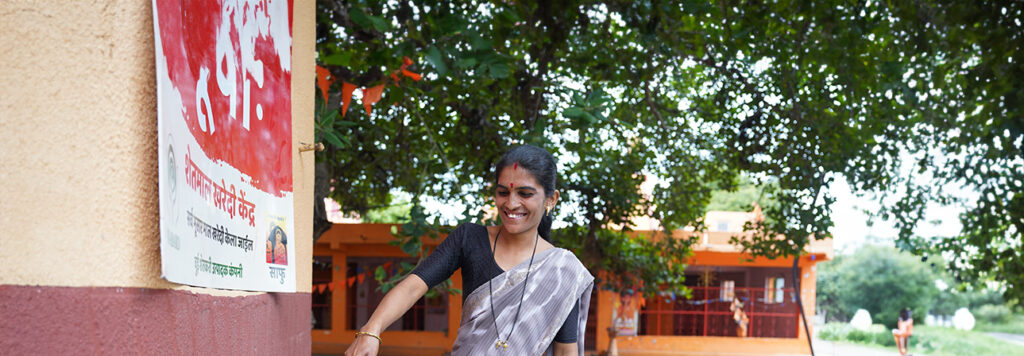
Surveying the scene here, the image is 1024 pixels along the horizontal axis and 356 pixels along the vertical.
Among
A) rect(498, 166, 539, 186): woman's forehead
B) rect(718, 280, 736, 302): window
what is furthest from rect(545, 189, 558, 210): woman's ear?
rect(718, 280, 736, 302): window

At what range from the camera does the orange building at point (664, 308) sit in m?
16.0

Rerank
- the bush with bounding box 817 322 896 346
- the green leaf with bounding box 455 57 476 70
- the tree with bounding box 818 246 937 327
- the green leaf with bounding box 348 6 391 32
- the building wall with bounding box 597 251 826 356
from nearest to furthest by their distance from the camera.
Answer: the green leaf with bounding box 348 6 391 32 → the green leaf with bounding box 455 57 476 70 → the building wall with bounding box 597 251 826 356 → the bush with bounding box 817 322 896 346 → the tree with bounding box 818 246 937 327

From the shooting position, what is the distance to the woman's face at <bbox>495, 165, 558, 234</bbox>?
2.40 metres

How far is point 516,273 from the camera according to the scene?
2457 millimetres

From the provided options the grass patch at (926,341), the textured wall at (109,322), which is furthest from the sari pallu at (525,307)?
the grass patch at (926,341)

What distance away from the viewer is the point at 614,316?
16.2 metres

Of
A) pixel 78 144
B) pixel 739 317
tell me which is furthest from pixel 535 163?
pixel 739 317

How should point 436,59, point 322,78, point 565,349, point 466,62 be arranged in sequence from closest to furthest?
1. point 565,349
2. point 436,59
3. point 466,62
4. point 322,78

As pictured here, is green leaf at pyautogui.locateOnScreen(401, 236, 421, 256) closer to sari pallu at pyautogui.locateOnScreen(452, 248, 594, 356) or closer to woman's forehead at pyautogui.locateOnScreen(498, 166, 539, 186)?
sari pallu at pyautogui.locateOnScreen(452, 248, 594, 356)

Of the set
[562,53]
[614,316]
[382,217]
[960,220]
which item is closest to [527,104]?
[562,53]

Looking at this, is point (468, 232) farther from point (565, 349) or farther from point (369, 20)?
point (369, 20)

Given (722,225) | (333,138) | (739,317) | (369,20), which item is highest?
(369,20)

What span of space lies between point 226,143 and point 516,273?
0.84 metres

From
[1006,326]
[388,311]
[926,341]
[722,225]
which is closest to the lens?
[388,311]
